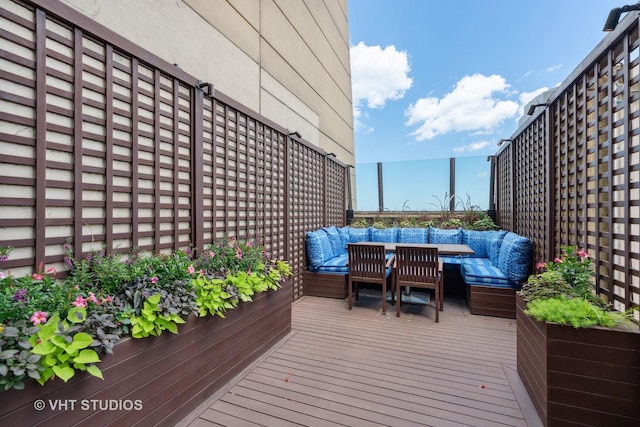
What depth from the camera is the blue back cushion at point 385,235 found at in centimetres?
555

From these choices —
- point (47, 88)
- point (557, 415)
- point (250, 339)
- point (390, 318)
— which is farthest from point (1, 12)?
point (390, 318)

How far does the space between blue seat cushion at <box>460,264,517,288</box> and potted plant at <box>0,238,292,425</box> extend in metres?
2.75

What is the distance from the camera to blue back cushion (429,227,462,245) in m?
5.23

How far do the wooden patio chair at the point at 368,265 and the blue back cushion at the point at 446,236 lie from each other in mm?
1928

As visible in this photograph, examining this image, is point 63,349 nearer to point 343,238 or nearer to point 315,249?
point 315,249

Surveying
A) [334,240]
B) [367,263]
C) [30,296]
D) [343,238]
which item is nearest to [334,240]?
[334,240]

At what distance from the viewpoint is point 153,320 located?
5.09 ft

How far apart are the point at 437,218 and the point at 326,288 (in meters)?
3.22

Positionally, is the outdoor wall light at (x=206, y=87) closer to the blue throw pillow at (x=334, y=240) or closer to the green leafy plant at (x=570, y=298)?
the green leafy plant at (x=570, y=298)

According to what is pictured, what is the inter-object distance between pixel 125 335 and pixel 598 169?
10.6 feet

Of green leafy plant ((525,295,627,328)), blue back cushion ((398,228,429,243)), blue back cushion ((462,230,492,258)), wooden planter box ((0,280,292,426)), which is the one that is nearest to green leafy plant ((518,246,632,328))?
green leafy plant ((525,295,627,328))

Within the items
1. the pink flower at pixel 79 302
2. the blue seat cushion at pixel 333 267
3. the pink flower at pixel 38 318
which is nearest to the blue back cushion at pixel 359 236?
the blue seat cushion at pixel 333 267

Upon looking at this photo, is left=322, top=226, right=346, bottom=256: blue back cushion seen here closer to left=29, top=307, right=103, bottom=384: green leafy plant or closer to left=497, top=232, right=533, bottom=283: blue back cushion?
left=497, top=232, right=533, bottom=283: blue back cushion

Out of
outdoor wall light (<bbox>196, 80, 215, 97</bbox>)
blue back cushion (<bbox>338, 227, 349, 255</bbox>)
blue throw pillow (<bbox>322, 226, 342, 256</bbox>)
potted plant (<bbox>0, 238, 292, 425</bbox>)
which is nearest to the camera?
potted plant (<bbox>0, 238, 292, 425</bbox>)
